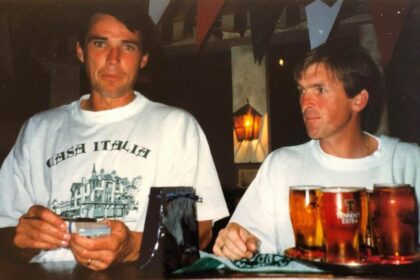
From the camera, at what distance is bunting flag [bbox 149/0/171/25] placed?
4.37 feet

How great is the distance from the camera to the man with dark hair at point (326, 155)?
3.59ft

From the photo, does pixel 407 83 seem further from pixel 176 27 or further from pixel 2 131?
pixel 2 131

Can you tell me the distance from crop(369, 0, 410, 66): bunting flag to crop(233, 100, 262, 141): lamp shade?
0.52 metres

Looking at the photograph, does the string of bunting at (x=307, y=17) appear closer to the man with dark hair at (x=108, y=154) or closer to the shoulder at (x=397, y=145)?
the man with dark hair at (x=108, y=154)

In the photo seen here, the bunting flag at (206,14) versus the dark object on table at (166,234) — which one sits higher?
the bunting flag at (206,14)

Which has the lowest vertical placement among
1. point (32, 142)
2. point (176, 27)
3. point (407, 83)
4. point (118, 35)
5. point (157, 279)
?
point (157, 279)

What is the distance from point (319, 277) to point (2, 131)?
1.24 meters

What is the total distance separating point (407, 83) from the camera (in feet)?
4.33

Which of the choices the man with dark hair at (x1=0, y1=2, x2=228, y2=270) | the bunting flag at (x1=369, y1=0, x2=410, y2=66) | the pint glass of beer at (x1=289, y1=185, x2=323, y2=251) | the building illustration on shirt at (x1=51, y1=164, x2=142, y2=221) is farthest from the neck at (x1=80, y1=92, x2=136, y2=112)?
the bunting flag at (x1=369, y1=0, x2=410, y2=66)

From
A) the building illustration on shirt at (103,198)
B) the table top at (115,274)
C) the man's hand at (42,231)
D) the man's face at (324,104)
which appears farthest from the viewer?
the man's face at (324,104)

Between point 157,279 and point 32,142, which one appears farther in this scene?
point 32,142

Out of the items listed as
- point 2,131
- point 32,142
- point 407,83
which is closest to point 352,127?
point 407,83

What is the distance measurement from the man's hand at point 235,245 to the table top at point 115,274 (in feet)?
0.39

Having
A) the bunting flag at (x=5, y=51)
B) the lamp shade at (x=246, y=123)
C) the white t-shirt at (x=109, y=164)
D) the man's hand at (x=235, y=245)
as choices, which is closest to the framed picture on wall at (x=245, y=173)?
the lamp shade at (x=246, y=123)
